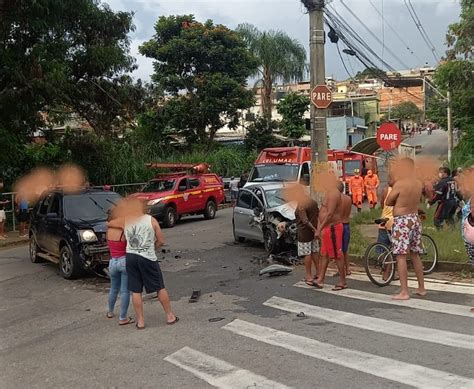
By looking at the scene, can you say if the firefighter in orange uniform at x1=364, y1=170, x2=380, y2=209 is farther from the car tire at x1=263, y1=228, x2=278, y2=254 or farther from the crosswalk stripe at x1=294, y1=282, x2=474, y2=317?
the crosswalk stripe at x1=294, y1=282, x2=474, y2=317

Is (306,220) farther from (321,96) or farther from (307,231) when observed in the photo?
(321,96)

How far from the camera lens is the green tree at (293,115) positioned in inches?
1655

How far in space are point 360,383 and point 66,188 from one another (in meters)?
8.61

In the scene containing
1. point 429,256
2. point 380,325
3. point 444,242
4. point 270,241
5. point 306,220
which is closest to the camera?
point 380,325

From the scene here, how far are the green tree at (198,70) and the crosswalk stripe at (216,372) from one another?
26694mm

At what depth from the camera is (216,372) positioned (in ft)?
16.6

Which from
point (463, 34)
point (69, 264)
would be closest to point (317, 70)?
point (69, 264)

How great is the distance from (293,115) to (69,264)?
112ft

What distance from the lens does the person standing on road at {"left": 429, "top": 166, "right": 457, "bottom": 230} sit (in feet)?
41.1

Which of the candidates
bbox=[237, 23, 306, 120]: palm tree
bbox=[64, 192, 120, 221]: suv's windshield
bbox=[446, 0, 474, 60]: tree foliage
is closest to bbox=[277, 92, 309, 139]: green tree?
bbox=[237, 23, 306, 120]: palm tree

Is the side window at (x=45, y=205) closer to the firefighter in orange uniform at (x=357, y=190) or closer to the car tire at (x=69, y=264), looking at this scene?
the car tire at (x=69, y=264)

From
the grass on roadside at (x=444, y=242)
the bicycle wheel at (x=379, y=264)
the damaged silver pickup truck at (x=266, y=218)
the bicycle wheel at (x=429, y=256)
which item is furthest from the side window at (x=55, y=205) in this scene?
the bicycle wheel at (x=429, y=256)

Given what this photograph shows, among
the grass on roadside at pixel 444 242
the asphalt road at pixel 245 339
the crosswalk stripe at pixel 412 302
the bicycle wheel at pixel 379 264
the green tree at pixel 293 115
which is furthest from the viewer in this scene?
the green tree at pixel 293 115

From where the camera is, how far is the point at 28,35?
18.1m
